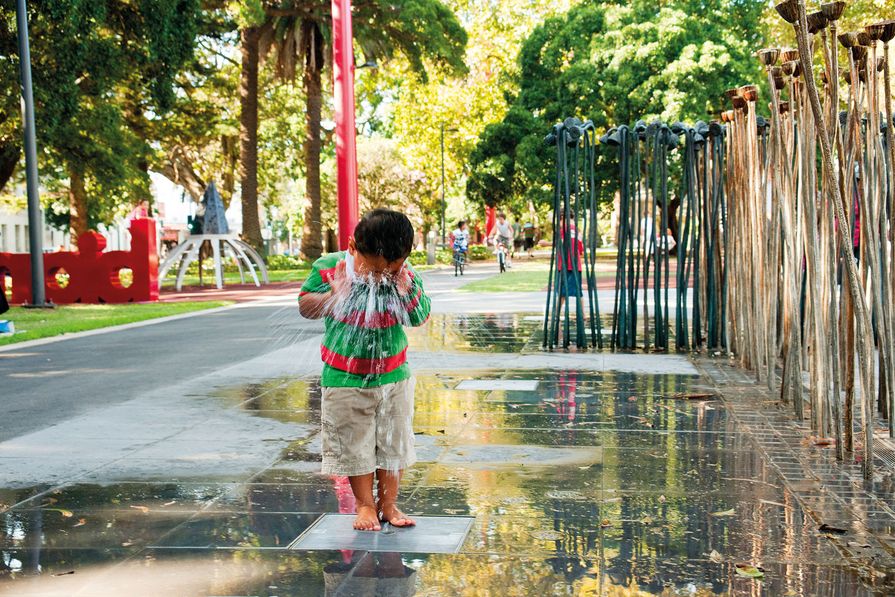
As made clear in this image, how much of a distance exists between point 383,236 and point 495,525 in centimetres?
138

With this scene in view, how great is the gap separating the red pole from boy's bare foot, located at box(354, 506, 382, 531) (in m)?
4.59

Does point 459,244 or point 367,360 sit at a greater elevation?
point 459,244

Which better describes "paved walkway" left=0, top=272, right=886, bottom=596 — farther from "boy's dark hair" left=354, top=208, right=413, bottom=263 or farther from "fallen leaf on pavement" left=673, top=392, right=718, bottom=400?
"boy's dark hair" left=354, top=208, right=413, bottom=263

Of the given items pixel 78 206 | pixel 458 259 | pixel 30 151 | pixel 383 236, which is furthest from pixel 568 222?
pixel 78 206

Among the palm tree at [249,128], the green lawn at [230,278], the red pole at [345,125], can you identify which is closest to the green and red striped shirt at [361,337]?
the red pole at [345,125]

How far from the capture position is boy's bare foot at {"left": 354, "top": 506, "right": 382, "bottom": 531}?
177 inches

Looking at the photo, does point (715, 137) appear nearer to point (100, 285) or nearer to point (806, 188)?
point (806, 188)

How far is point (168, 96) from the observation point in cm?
2508

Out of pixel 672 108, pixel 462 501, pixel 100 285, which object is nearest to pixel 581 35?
pixel 672 108

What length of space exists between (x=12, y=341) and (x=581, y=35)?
94.1 ft

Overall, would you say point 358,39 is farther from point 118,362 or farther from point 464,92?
point 118,362

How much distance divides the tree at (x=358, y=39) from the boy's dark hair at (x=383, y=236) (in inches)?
1087

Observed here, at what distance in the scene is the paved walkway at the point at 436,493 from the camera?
389 cm

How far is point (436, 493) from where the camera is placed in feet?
17.0
